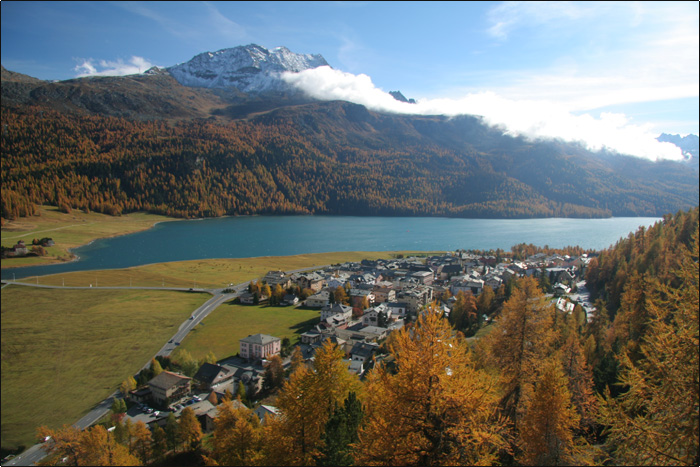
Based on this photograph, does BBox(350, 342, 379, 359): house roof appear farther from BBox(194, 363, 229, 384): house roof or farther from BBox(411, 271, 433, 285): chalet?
BBox(411, 271, 433, 285): chalet

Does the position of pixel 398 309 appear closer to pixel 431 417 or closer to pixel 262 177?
pixel 431 417

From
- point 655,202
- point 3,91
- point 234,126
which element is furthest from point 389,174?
point 3,91

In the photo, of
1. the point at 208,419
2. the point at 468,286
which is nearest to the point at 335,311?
the point at 208,419

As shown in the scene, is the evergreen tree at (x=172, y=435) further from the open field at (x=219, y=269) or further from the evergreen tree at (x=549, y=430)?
the evergreen tree at (x=549, y=430)

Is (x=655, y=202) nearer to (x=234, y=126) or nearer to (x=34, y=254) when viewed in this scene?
(x=234, y=126)

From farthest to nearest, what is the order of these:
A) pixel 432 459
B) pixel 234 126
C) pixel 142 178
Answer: pixel 234 126 < pixel 142 178 < pixel 432 459

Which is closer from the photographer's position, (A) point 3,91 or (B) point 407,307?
(B) point 407,307

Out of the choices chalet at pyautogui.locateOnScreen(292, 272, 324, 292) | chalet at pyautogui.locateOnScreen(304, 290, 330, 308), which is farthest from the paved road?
chalet at pyautogui.locateOnScreen(304, 290, 330, 308)

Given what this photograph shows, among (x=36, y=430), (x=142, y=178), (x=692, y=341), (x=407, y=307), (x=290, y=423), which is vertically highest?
(x=142, y=178)
